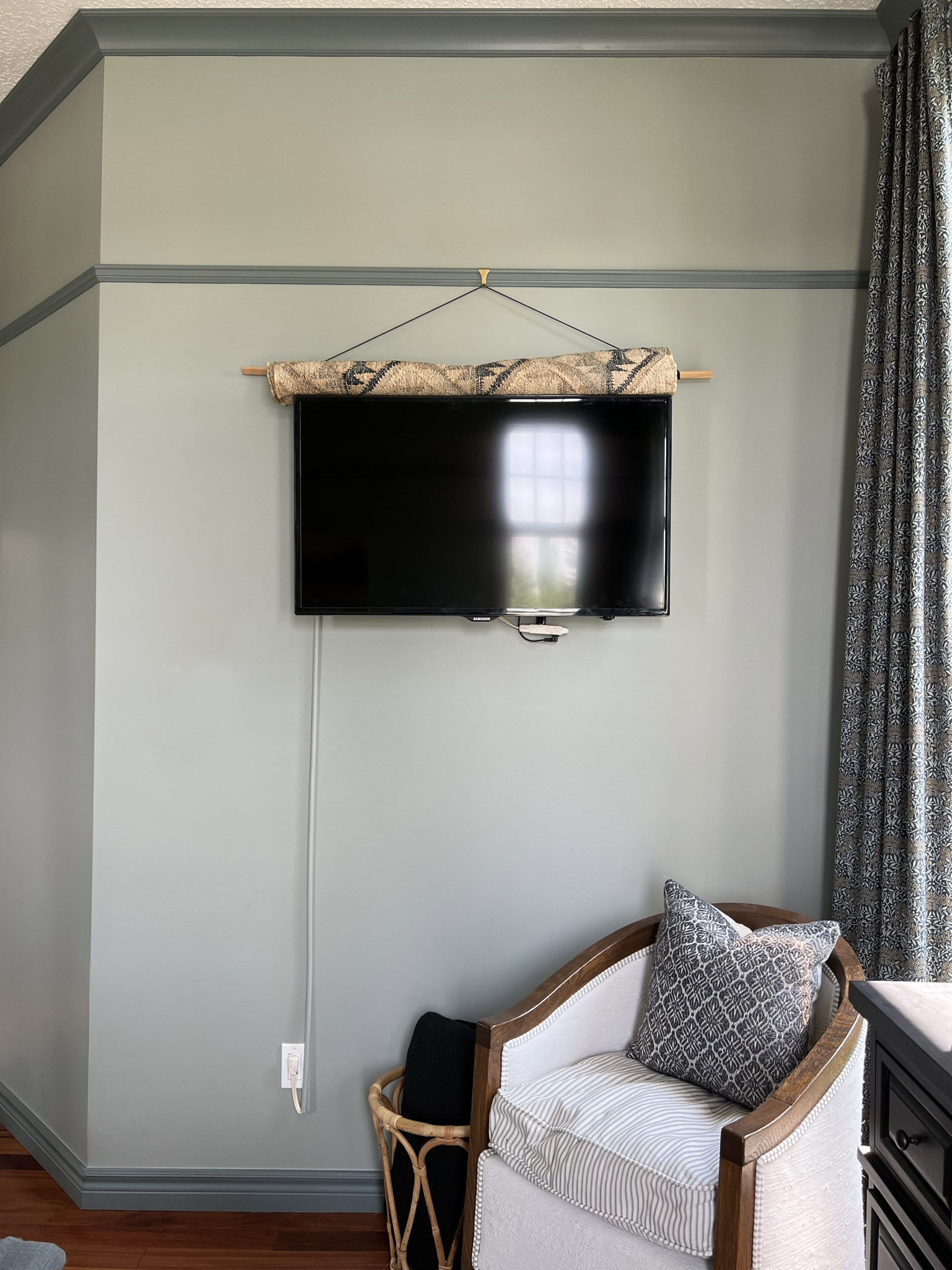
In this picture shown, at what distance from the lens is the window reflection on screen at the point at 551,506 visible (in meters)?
2.16

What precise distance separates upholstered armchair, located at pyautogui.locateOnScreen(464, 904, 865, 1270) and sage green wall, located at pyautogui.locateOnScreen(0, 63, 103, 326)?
7.14 ft

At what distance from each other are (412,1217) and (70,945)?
112 centimetres

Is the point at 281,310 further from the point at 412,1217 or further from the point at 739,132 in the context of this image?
the point at 412,1217

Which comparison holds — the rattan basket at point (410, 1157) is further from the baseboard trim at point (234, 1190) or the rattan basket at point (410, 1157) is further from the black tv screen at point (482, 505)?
the black tv screen at point (482, 505)

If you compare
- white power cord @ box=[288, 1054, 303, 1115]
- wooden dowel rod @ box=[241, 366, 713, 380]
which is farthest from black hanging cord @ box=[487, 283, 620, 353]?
white power cord @ box=[288, 1054, 303, 1115]

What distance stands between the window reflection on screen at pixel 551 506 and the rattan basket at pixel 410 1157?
1.15m

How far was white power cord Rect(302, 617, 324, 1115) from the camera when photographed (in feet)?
7.54

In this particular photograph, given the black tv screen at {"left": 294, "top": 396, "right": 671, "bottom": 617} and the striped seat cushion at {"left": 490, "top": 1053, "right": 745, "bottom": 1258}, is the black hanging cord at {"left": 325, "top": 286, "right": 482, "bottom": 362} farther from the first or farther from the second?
the striped seat cushion at {"left": 490, "top": 1053, "right": 745, "bottom": 1258}

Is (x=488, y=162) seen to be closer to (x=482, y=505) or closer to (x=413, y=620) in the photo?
(x=482, y=505)

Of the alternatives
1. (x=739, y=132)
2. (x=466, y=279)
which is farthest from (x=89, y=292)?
(x=739, y=132)

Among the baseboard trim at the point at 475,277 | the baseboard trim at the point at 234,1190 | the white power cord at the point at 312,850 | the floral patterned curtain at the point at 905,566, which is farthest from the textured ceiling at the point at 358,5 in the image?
the baseboard trim at the point at 234,1190

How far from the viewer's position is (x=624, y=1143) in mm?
1615

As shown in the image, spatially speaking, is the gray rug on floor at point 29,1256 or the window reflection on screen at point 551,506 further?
the window reflection on screen at point 551,506

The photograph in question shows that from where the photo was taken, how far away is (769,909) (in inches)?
82.3
